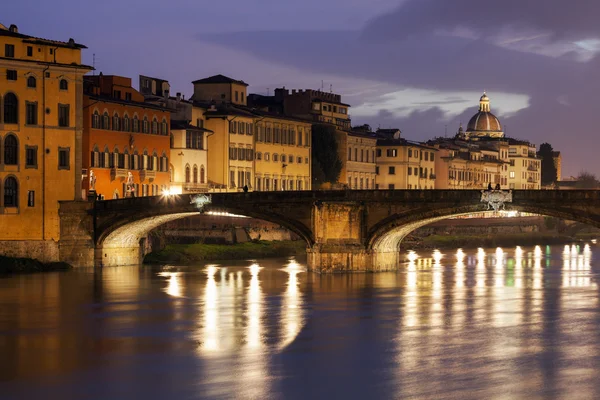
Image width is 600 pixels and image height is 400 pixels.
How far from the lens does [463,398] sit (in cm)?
3331

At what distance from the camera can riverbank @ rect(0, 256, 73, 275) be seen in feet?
215

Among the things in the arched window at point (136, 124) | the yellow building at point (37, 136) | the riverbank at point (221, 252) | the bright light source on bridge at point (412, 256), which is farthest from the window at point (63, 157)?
the bright light source on bridge at point (412, 256)

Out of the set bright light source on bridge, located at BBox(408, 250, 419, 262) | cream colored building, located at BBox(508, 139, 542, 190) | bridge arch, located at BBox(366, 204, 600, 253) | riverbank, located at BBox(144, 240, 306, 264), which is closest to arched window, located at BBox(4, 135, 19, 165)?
riverbank, located at BBox(144, 240, 306, 264)

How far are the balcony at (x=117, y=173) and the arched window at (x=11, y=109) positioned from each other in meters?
11.8

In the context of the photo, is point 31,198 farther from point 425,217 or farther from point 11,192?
point 425,217

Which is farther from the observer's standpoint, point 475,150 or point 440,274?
point 475,150

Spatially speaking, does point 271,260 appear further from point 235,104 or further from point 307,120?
point 307,120

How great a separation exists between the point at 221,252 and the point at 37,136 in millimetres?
15380

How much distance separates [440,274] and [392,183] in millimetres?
53765

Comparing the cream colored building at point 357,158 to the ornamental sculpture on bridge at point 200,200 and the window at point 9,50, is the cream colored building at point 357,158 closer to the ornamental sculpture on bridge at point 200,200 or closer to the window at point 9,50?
the ornamental sculpture on bridge at point 200,200

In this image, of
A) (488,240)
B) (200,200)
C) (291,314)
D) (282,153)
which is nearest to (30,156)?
(200,200)

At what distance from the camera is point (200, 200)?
6806cm

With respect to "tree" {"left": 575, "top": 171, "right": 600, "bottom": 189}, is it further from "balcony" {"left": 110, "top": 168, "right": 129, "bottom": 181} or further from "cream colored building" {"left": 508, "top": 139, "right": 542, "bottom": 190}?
"balcony" {"left": 110, "top": 168, "right": 129, "bottom": 181}

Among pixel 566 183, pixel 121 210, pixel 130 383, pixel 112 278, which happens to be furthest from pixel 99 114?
pixel 566 183
